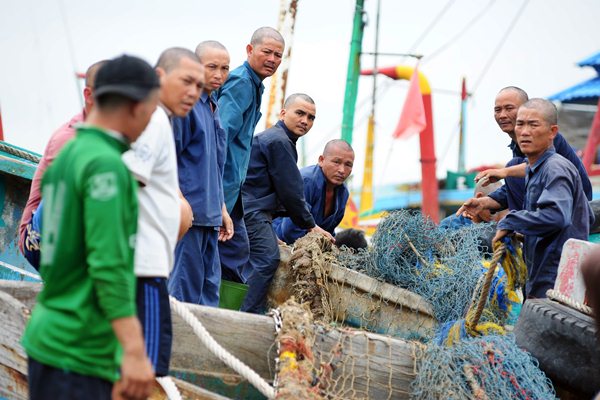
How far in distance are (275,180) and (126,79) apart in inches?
183

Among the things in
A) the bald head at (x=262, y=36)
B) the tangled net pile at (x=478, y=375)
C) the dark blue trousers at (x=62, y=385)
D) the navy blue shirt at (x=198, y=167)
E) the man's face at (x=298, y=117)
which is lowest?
the tangled net pile at (x=478, y=375)

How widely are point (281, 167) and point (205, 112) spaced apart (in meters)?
2.04

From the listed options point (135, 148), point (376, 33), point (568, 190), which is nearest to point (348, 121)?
point (376, 33)

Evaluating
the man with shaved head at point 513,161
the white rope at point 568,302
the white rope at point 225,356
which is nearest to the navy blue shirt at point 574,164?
the man with shaved head at point 513,161

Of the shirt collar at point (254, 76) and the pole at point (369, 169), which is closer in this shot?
the shirt collar at point (254, 76)

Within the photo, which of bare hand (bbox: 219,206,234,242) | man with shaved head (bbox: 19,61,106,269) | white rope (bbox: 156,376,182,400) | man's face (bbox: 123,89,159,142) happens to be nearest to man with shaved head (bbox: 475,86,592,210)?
bare hand (bbox: 219,206,234,242)

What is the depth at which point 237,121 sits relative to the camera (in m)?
6.64

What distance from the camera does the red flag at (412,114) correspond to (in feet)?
75.0

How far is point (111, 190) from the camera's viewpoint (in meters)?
2.77

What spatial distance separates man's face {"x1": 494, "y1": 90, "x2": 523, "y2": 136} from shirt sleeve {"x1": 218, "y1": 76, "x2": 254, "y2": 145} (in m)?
2.13

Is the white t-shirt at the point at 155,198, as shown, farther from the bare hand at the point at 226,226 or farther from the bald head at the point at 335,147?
the bald head at the point at 335,147

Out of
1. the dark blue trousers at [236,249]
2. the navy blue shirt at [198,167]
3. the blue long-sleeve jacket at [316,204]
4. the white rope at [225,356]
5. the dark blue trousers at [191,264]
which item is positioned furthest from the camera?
the blue long-sleeve jacket at [316,204]

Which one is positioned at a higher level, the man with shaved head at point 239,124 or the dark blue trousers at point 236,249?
the man with shaved head at point 239,124

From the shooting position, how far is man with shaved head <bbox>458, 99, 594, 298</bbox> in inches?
220
